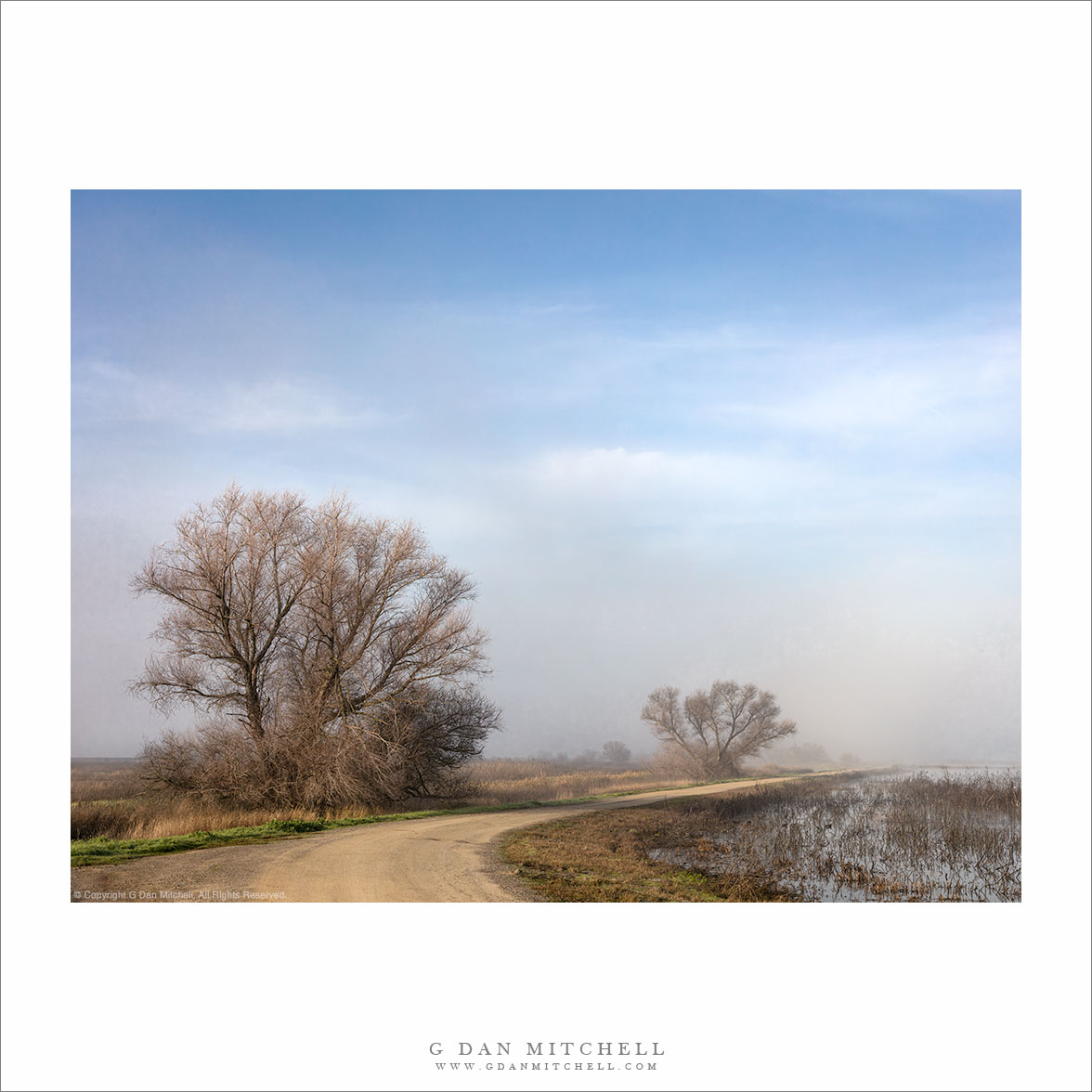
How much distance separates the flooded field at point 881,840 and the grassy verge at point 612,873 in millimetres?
277

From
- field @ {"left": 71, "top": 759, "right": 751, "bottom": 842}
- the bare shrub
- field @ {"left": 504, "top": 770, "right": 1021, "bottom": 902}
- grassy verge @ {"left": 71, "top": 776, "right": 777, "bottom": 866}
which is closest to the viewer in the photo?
field @ {"left": 504, "top": 770, "right": 1021, "bottom": 902}

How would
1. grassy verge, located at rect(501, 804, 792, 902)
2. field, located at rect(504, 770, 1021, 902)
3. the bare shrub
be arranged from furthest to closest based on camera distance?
the bare shrub, field, located at rect(504, 770, 1021, 902), grassy verge, located at rect(501, 804, 792, 902)

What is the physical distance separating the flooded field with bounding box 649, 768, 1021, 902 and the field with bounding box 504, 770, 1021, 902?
17mm

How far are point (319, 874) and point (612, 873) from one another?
11.1 feet

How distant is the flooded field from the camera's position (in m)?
8.82

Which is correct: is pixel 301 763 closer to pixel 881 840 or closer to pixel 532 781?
pixel 532 781

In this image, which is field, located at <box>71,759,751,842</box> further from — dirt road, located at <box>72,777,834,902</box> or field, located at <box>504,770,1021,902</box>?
field, located at <box>504,770,1021,902</box>

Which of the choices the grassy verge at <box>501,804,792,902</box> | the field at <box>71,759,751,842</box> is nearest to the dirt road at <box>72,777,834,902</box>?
the grassy verge at <box>501,804,792,902</box>

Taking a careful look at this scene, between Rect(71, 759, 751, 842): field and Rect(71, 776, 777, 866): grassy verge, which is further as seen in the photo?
Rect(71, 759, 751, 842): field

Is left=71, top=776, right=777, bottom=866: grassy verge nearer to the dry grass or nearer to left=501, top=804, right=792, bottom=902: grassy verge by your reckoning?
the dry grass

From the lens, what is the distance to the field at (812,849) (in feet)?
Result: 28.3

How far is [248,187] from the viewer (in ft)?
29.1

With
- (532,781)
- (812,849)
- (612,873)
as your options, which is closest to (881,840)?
(812,849)

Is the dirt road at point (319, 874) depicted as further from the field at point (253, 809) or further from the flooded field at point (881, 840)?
the flooded field at point (881, 840)
